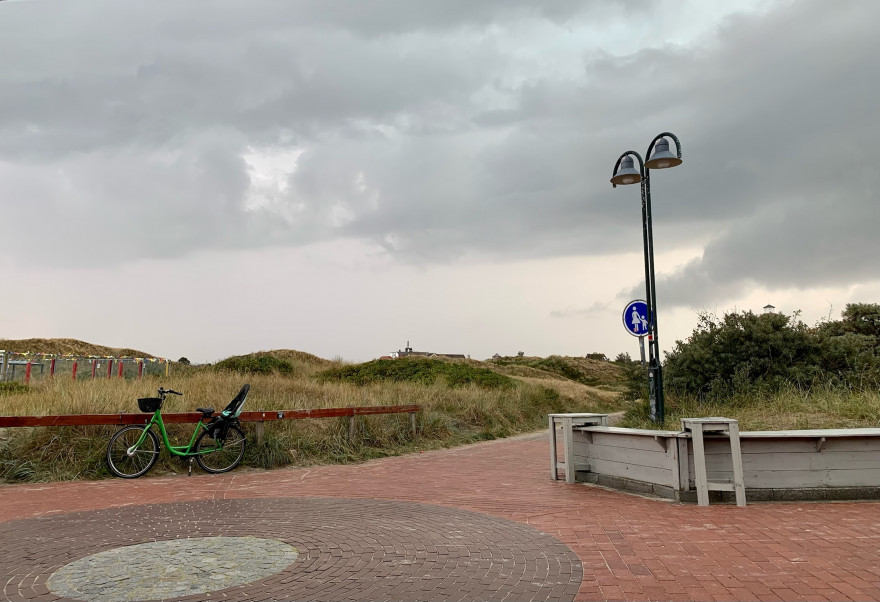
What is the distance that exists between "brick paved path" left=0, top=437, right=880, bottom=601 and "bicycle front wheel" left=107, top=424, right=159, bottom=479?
1.58ft

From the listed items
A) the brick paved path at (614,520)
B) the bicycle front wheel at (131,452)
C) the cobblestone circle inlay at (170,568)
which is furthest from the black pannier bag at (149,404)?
the cobblestone circle inlay at (170,568)

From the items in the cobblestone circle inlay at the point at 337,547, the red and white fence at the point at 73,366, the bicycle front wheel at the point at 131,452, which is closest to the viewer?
the cobblestone circle inlay at the point at 337,547

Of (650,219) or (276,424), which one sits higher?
(650,219)

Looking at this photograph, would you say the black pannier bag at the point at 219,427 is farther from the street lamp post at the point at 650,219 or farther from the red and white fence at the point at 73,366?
the red and white fence at the point at 73,366

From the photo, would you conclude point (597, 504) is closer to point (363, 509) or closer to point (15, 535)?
point (363, 509)

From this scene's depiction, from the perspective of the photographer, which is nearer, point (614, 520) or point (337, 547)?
point (337, 547)

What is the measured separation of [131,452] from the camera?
10.1 metres

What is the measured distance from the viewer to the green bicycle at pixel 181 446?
10125 mm

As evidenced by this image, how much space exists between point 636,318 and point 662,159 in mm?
3062

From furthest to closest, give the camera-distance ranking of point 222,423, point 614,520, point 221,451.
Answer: point 221,451, point 222,423, point 614,520

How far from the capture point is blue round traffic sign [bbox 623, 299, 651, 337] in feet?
41.3

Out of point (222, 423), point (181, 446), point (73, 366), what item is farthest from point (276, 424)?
point (73, 366)

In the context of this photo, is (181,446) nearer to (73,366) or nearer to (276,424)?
(276,424)

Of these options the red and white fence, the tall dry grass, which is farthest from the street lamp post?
the red and white fence
